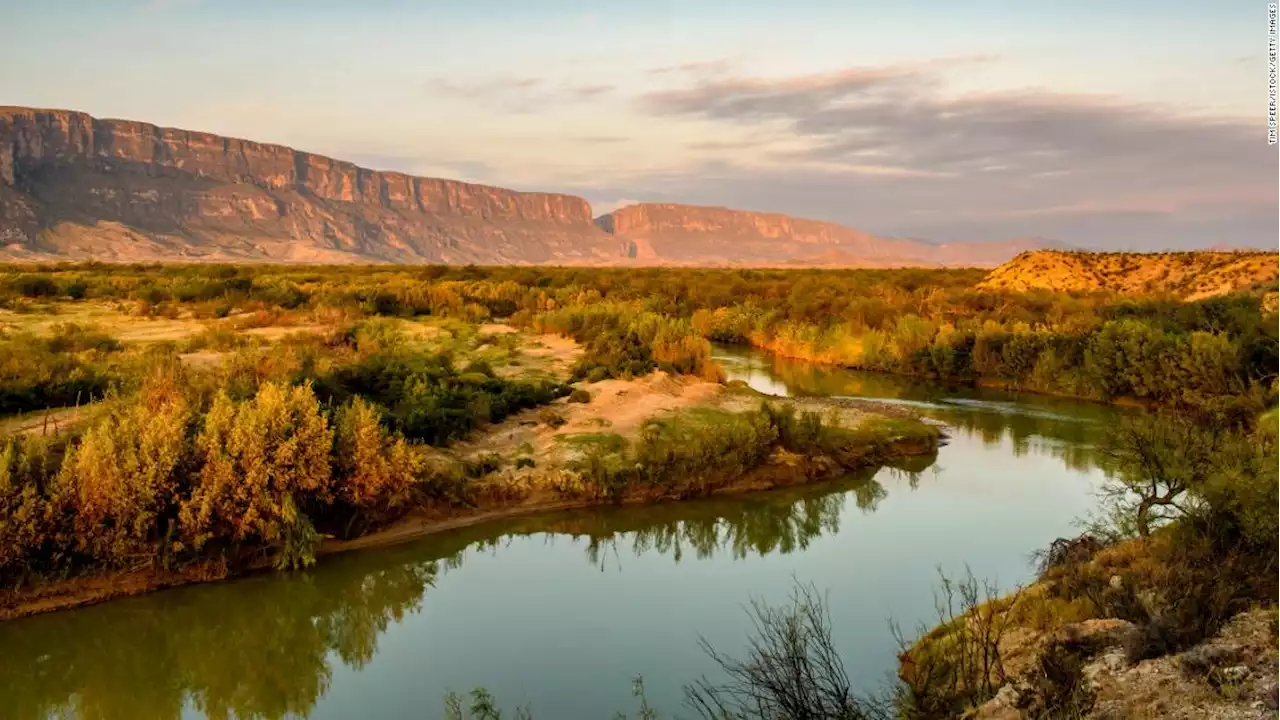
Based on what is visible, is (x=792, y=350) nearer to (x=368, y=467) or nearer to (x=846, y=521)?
(x=846, y=521)

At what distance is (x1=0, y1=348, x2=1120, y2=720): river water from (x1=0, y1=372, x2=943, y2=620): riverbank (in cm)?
30

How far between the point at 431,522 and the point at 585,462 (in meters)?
3.13

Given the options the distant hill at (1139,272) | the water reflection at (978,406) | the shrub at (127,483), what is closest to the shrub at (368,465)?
the shrub at (127,483)

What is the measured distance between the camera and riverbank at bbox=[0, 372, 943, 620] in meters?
11.9

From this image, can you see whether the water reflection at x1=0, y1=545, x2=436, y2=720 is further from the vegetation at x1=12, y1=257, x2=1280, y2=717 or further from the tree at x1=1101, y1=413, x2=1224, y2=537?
the tree at x1=1101, y1=413, x2=1224, y2=537

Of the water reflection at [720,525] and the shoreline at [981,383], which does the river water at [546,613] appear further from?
the shoreline at [981,383]

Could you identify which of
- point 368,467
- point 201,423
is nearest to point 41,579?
point 201,423

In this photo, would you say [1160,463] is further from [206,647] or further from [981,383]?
[981,383]

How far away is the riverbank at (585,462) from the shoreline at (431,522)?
0.6 inches

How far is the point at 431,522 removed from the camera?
14.7 meters

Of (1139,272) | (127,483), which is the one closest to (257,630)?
(127,483)

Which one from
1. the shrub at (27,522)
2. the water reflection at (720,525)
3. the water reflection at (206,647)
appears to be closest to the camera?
the water reflection at (206,647)

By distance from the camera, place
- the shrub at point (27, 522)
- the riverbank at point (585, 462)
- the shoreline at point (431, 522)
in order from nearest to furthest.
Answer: the shrub at point (27, 522)
the shoreline at point (431, 522)
the riverbank at point (585, 462)

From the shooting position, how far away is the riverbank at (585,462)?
1186 centimetres
